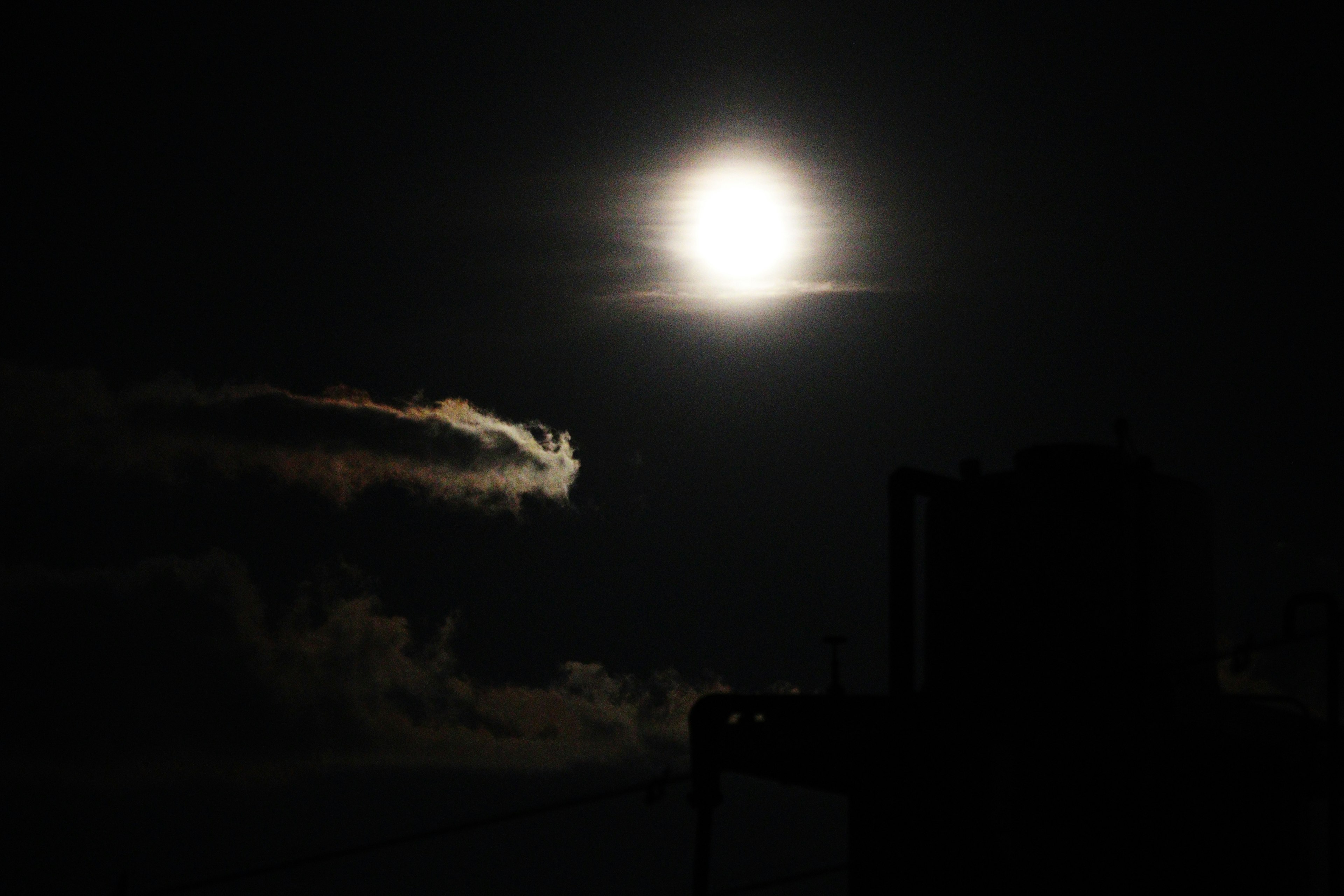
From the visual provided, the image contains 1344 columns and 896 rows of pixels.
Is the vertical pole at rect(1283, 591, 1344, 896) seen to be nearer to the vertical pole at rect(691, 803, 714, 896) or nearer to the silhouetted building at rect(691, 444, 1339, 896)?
the silhouetted building at rect(691, 444, 1339, 896)

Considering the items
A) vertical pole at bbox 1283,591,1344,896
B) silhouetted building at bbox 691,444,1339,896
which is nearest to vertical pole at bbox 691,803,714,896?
silhouetted building at bbox 691,444,1339,896

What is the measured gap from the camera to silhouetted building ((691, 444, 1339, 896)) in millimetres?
14602

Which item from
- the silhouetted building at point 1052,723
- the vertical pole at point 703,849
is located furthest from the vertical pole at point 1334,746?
the vertical pole at point 703,849

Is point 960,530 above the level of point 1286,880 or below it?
above

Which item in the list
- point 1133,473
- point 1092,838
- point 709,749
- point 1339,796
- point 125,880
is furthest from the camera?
point 709,749

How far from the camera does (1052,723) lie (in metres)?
14.9

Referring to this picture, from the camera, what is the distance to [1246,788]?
1504cm

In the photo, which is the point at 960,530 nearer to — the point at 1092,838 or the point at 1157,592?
the point at 1157,592

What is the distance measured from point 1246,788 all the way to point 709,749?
6.05 metres

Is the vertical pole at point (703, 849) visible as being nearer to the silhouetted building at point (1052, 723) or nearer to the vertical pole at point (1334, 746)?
the silhouetted building at point (1052, 723)

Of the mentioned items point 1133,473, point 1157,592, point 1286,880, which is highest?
point 1133,473

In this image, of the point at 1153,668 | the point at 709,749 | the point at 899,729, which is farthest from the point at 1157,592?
the point at 709,749

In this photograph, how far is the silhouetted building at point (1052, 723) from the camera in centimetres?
1460

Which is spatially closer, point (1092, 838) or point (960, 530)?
point (1092, 838)
